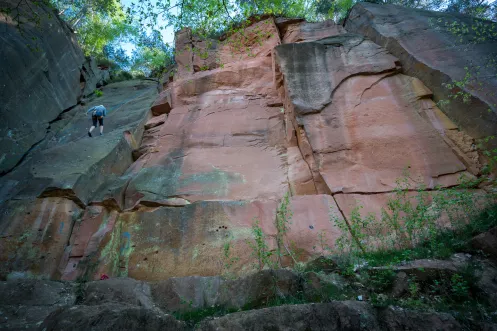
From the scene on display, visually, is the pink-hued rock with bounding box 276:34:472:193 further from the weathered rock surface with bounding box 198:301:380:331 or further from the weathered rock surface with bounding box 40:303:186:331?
the weathered rock surface with bounding box 40:303:186:331

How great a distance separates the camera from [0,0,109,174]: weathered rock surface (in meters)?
10.1

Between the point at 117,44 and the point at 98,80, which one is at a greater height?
the point at 117,44

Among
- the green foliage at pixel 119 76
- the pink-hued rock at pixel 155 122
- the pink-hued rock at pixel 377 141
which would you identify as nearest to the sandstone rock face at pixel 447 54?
the pink-hued rock at pixel 377 141

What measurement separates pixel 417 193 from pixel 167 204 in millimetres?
6347

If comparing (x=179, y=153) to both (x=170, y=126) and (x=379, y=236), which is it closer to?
(x=170, y=126)

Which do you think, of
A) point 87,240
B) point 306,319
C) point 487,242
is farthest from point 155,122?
point 487,242

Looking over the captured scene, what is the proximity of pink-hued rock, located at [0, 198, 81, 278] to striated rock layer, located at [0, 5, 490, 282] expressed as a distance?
24 mm

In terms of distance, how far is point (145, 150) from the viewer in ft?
35.2

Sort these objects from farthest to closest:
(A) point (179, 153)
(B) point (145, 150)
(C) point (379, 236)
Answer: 1. (B) point (145, 150)
2. (A) point (179, 153)
3. (C) point (379, 236)

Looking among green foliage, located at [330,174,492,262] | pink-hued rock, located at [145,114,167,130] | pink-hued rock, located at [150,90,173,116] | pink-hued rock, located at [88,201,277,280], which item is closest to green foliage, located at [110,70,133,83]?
pink-hued rock, located at [150,90,173,116]

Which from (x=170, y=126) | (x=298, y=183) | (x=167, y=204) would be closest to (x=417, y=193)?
(x=298, y=183)

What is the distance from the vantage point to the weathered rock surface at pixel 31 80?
10148mm

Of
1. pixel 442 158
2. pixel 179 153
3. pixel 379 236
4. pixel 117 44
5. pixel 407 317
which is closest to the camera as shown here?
pixel 407 317

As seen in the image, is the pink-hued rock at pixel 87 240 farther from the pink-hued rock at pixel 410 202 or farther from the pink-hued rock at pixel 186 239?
the pink-hued rock at pixel 410 202
